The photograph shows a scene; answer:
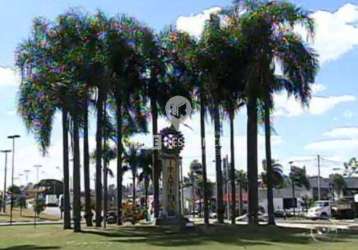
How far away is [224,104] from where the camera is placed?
127ft

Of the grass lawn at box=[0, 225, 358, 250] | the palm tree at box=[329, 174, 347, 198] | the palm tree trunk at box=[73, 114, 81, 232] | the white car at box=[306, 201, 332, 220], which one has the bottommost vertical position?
the grass lawn at box=[0, 225, 358, 250]

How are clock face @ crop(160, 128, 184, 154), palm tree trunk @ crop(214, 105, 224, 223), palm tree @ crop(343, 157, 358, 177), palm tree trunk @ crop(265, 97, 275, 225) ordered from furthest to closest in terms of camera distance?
1. palm tree @ crop(343, 157, 358, 177)
2. palm tree trunk @ crop(214, 105, 224, 223)
3. clock face @ crop(160, 128, 184, 154)
4. palm tree trunk @ crop(265, 97, 275, 225)

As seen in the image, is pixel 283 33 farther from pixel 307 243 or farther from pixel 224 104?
pixel 307 243

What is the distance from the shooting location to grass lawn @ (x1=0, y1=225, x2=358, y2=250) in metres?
23.7

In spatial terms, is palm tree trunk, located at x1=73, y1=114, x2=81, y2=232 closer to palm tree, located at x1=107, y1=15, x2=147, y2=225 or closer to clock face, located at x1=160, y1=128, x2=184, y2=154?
palm tree, located at x1=107, y1=15, x2=147, y2=225

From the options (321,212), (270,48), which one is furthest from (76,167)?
(321,212)

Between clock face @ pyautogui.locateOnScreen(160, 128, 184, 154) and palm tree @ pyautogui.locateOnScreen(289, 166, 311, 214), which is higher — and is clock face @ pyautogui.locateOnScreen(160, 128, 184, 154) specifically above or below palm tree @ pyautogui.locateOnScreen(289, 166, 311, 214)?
below

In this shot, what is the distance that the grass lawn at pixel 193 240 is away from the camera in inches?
931

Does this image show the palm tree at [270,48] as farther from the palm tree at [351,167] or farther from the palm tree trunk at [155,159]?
the palm tree at [351,167]

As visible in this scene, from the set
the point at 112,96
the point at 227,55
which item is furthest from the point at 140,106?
the point at 227,55

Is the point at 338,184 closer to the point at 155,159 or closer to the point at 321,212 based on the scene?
the point at 321,212

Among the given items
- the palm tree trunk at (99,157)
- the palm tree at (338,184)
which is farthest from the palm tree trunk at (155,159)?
the palm tree at (338,184)

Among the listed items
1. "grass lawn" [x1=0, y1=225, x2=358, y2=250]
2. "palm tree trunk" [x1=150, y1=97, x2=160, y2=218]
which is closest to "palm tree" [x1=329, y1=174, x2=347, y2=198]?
"palm tree trunk" [x1=150, y1=97, x2=160, y2=218]

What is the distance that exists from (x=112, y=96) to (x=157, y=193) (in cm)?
670
